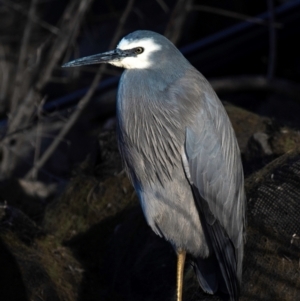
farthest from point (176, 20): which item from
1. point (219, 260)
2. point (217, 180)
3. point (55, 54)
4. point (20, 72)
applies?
point (219, 260)

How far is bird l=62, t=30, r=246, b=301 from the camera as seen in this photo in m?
4.14

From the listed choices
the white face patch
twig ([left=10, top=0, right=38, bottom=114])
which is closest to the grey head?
the white face patch

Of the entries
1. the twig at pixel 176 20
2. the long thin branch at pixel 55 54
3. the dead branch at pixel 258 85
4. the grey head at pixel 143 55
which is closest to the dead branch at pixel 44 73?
the long thin branch at pixel 55 54

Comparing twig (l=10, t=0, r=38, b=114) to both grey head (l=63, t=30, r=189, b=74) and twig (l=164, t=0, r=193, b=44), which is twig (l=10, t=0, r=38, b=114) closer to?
twig (l=164, t=0, r=193, b=44)

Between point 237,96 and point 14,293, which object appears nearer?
point 14,293

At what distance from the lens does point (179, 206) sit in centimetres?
419

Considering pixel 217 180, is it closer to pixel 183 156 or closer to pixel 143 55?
pixel 183 156

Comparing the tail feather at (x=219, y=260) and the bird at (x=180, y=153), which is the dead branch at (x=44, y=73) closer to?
the bird at (x=180, y=153)

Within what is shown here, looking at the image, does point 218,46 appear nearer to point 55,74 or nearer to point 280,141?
point 55,74

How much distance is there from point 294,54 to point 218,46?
2.87 feet

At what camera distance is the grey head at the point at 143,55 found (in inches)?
164

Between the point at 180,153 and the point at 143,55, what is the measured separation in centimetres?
55

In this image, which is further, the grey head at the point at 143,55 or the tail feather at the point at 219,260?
the grey head at the point at 143,55

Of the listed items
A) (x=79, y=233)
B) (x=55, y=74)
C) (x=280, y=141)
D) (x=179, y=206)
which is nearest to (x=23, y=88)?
(x=55, y=74)
